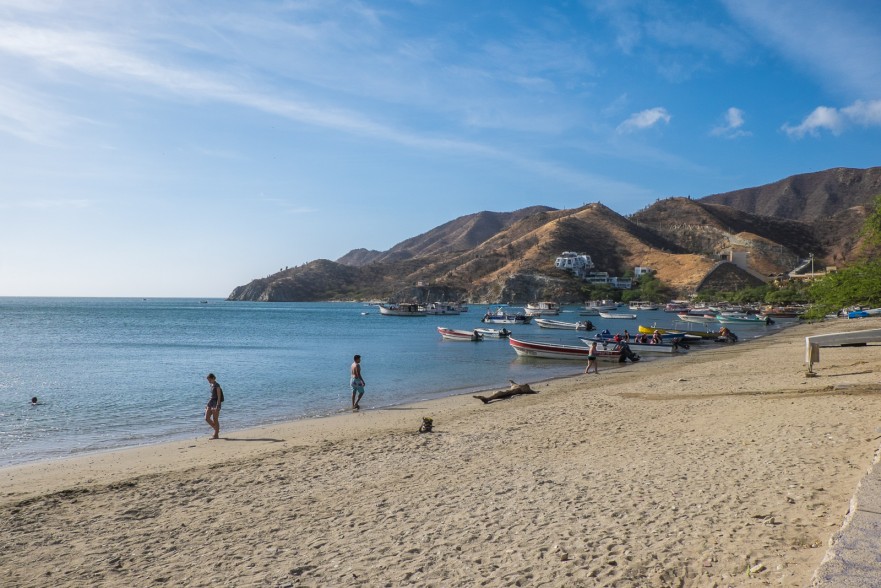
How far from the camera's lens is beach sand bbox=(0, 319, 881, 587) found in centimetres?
605

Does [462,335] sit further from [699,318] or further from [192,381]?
[699,318]

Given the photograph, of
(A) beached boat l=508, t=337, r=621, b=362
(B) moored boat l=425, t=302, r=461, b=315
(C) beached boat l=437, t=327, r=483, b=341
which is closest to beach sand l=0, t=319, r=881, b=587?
(A) beached boat l=508, t=337, r=621, b=362

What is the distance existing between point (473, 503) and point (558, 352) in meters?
29.5

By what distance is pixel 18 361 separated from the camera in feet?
124

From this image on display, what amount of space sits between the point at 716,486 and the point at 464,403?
12.9 metres

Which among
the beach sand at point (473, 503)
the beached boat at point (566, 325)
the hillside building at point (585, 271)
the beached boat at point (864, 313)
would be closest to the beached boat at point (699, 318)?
the beached boat at point (864, 313)

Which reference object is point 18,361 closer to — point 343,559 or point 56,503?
point 56,503

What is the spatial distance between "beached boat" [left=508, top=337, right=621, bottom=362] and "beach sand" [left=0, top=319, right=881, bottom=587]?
67.8ft

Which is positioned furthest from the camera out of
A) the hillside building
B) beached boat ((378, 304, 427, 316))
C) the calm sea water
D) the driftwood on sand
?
the hillside building

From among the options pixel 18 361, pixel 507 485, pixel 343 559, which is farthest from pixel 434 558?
pixel 18 361

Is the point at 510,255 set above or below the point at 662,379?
above

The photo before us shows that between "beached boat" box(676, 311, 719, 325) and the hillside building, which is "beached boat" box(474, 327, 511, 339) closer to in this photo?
"beached boat" box(676, 311, 719, 325)

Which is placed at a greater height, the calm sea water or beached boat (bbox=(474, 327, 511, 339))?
beached boat (bbox=(474, 327, 511, 339))

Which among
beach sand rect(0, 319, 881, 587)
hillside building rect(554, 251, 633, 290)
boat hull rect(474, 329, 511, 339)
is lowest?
boat hull rect(474, 329, 511, 339)
